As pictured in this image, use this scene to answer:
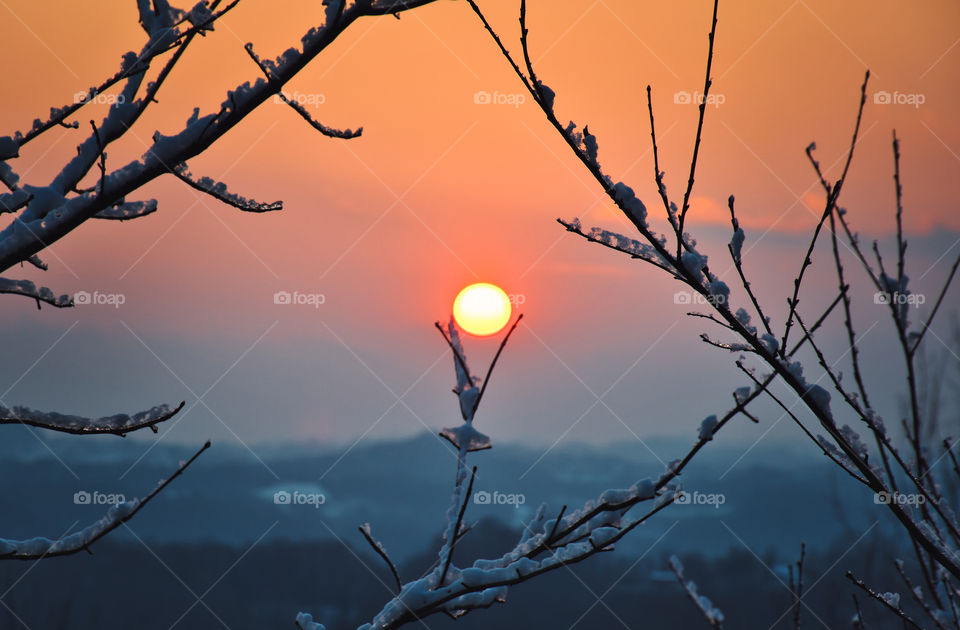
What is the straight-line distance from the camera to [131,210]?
2186 millimetres

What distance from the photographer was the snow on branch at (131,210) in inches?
85.4

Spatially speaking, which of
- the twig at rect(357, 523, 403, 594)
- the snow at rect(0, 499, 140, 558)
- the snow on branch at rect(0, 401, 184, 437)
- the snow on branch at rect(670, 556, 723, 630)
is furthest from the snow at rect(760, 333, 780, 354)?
the snow on branch at rect(670, 556, 723, 630)

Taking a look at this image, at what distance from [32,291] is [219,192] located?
2.40 ft

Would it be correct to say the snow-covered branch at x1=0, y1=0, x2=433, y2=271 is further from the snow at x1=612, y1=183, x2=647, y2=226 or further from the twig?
the twig

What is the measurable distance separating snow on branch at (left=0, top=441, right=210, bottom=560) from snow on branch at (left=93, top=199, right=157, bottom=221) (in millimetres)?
869

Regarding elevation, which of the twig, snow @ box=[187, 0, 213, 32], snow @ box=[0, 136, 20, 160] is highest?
snow @ box=[187, 0, 213, 32]

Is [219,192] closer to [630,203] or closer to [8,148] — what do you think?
[8,148]

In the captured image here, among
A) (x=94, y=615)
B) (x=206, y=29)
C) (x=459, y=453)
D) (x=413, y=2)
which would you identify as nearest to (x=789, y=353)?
(x=459, y=453)

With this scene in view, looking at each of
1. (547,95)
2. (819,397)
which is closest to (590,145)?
(547,95)

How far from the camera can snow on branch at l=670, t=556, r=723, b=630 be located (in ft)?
10.6

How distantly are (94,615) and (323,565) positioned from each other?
49.6 feet

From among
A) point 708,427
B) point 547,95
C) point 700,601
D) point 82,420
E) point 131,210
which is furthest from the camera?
point 700,601

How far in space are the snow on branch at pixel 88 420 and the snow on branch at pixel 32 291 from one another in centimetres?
37

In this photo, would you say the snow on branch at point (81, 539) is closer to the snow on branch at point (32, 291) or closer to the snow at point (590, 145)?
the snow on branch at point (32, 291)
